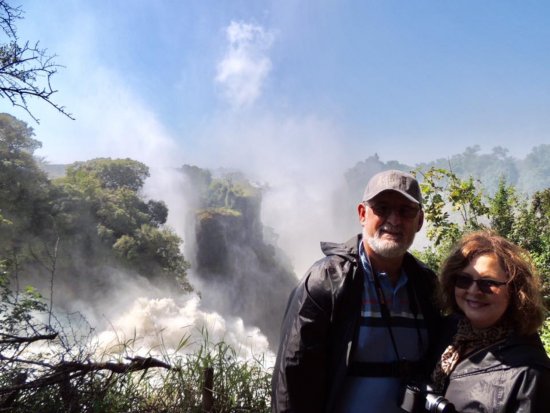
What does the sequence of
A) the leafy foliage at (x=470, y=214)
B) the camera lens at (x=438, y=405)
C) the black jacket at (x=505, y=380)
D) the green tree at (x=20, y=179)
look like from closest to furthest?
the black jacket at (x=505, y=380)
the camera lens at (x=438, y=405)
the leafy foliage at (x=470, y=214)
the green tree at (x=20, y=179)

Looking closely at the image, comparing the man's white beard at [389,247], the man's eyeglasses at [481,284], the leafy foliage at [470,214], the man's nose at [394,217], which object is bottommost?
the man's eyeglasses at [481,284]

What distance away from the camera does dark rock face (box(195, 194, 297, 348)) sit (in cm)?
4959

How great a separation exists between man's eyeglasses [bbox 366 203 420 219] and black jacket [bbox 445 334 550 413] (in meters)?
0.67

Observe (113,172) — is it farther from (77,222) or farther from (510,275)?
(510,275)

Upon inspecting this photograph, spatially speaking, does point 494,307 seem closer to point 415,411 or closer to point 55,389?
point 415,411

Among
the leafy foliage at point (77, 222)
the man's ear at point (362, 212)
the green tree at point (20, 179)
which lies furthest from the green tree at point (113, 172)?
the man's ear at point (362, 212)

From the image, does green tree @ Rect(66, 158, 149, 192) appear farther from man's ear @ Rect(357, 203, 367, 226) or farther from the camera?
the camera

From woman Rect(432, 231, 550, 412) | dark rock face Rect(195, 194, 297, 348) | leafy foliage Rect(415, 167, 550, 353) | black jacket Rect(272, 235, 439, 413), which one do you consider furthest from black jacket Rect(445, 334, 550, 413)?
dark rock face Rect(195, 194, 297, 348)

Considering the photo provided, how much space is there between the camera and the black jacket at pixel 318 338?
1.51 metres

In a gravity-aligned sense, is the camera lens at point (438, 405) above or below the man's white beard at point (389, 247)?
below

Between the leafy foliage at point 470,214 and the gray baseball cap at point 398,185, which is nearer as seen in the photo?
the gray baseball cap at point 398,185

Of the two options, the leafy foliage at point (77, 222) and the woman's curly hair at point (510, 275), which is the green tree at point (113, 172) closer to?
the leafy foliage at point (77, 222)

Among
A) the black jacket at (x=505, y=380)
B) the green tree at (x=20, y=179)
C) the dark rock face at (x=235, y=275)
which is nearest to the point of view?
the black jacket at (x=505, y=380)

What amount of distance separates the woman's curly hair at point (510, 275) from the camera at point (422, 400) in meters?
0.43
